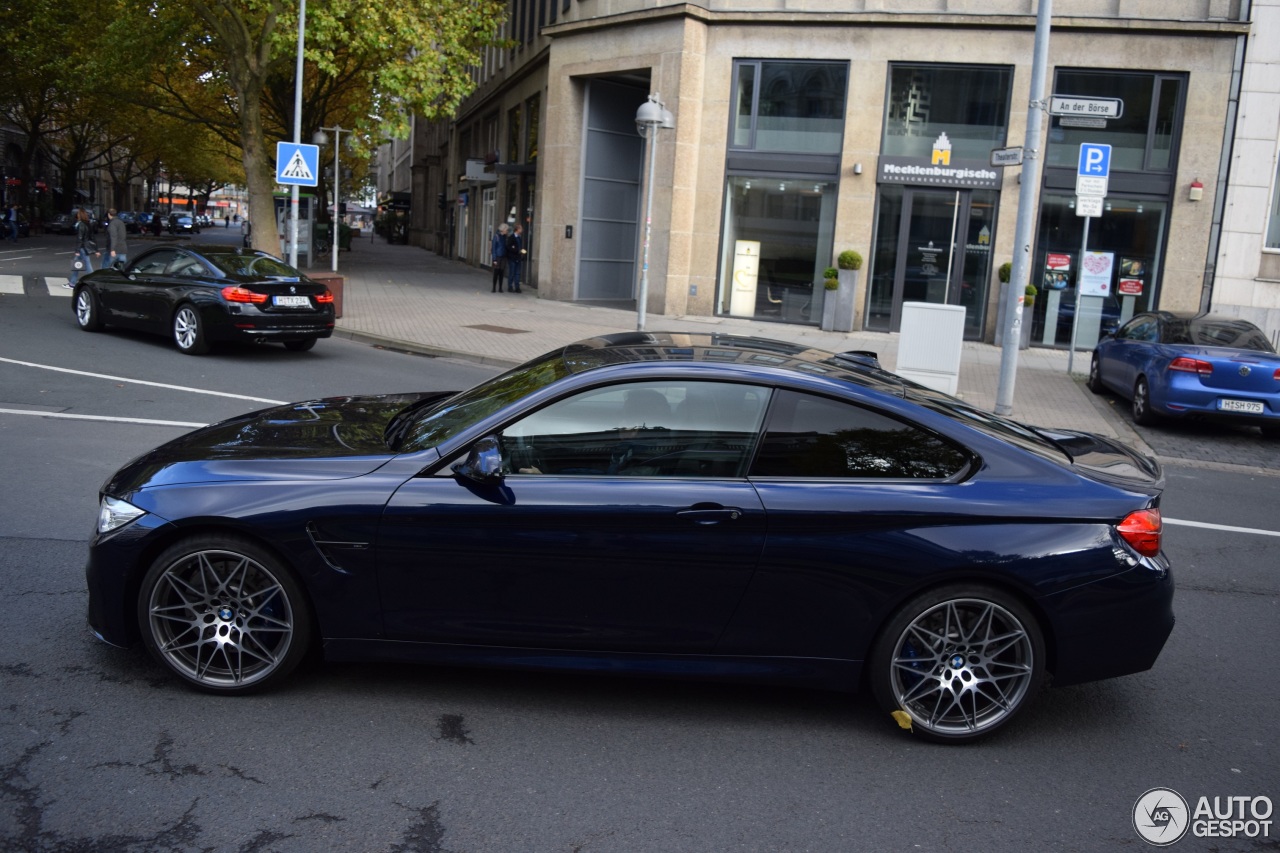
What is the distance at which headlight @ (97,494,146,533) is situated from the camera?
4336 mm

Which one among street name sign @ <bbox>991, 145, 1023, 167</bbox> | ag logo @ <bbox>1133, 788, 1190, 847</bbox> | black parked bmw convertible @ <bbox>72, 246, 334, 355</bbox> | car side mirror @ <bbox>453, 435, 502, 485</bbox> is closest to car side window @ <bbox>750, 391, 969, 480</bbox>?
car side mirror @ <bbox>453, 435, 502, 485</bbox>

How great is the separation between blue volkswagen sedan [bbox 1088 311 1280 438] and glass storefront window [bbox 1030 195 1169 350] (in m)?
7.53

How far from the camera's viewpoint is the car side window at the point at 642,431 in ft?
14.0

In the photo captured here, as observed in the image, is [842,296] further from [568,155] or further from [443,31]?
[443,31]

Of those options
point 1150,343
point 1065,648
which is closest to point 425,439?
point 1065,648

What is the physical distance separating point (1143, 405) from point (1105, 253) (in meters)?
8.83

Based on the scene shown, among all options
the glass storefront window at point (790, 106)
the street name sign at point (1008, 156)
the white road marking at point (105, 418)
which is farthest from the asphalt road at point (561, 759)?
the glass storefront window at point (790, 106)

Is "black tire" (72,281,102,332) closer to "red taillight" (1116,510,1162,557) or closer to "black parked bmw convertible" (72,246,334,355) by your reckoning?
"black parked bmw convertible" (72,246,334,355)

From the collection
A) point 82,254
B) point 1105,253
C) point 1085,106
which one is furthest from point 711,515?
point 82,254

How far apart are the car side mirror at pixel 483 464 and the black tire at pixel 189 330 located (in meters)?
11.4

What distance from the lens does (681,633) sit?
14.0ft

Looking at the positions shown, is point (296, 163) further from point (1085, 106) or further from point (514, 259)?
point (1085, 106)

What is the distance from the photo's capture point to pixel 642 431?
4336mm

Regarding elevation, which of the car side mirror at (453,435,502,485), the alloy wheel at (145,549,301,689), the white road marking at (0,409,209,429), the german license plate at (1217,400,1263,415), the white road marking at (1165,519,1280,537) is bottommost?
the white road marking at (0,409,209,429)
